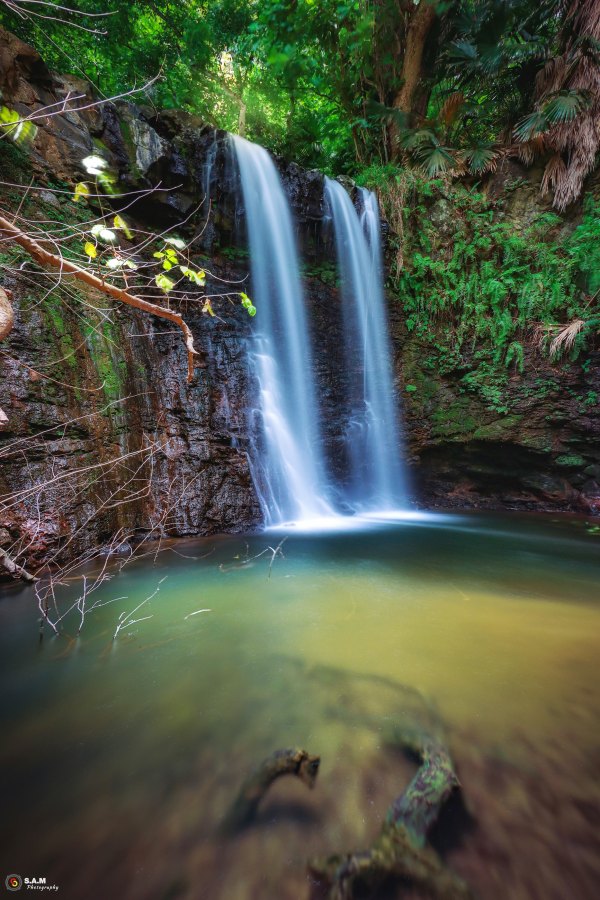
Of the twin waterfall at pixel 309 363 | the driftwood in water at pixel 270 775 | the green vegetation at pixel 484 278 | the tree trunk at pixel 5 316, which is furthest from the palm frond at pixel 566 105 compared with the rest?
the driftwood in water at pixel 270 775

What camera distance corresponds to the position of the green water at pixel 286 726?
1147mm

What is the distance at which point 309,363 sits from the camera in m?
7.90

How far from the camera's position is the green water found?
115cm

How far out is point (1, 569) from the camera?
3.52 meters

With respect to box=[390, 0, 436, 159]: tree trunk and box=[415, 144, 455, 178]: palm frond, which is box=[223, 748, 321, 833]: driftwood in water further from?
box=[390, 0, 436, 159]: tree trunk

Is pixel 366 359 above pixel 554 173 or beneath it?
beneath

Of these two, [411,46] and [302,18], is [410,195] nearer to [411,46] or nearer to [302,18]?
[411,46]

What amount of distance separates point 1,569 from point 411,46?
45.2 ft

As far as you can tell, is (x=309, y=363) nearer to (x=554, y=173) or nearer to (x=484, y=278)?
(x=484, y=278)

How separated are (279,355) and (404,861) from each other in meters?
7.30

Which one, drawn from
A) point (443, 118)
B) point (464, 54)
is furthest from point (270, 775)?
point (464, 54)

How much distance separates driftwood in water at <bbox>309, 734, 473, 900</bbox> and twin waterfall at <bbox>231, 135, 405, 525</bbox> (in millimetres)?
5248

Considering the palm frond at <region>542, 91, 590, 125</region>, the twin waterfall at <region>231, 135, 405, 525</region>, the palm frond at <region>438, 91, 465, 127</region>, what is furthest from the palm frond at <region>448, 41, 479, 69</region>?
the twin waterfall at <region>231, 135, 405, 525</region>

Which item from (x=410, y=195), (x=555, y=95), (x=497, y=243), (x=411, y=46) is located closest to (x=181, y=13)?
(x=411, y=46)
